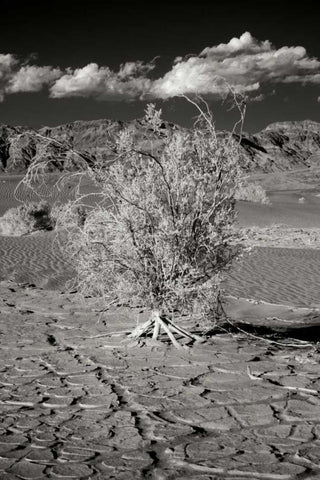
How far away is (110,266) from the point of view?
674 centimetres

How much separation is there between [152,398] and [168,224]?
2283 millimetres

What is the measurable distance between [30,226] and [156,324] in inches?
664

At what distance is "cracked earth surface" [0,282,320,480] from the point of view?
3.67m

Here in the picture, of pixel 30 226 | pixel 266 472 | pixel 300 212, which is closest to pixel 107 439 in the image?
→ pixel 266 472

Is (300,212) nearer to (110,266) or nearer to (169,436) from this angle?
(110,266)

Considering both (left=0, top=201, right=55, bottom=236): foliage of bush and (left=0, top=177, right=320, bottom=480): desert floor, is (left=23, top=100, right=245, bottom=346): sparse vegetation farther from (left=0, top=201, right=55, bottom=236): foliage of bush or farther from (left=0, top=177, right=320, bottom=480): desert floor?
(left=0, top=201, right=55, bottom=236): foliage of bush

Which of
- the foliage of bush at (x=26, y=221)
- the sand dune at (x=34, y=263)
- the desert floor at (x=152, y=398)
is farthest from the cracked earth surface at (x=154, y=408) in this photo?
the foliage of bush at (x=26, y=221)

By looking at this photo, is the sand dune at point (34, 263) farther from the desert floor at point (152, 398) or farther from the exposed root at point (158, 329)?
the exposed root at point (158, 329)

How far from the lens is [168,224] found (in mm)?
6559

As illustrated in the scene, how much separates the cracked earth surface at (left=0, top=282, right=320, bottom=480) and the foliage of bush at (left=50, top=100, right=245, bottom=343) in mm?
654

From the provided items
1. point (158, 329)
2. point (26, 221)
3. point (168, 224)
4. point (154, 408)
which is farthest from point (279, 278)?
point (26, 221)

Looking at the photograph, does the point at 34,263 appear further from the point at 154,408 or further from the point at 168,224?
the point at 154,408

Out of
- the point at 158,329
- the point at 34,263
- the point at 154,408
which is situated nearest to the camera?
the point at 154,408

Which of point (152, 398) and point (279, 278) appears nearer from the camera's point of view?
point (152, 398)
